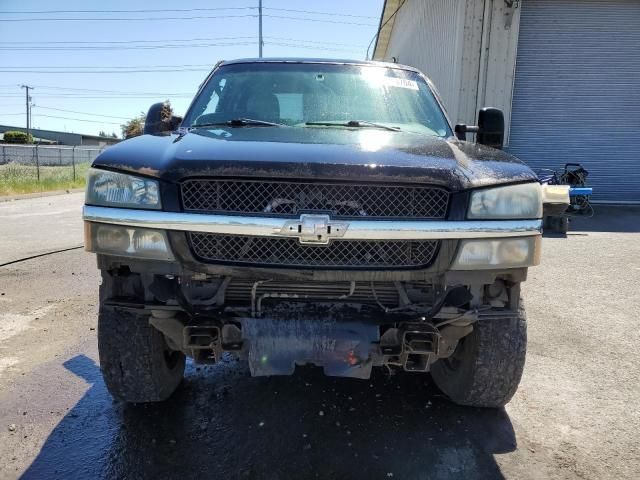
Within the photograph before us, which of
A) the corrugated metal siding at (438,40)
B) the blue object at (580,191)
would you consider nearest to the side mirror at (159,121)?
the blue object at (580,191)

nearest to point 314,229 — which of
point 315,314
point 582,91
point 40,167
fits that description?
point 315,314

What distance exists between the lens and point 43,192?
1883 centimetres

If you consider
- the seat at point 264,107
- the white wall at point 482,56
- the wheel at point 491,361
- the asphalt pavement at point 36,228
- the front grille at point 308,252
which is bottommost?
the asphalt pavement at point 36,228

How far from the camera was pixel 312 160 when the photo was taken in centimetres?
225

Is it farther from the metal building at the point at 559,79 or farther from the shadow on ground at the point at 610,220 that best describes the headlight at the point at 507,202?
the metal building at the point at 559,79

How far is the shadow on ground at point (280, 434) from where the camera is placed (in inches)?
96.3

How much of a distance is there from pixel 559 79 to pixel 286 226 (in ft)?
37.4

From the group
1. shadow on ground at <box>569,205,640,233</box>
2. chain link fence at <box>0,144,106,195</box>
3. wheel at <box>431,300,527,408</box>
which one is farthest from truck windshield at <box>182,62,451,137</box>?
chain link fence at <box>0,144,106,195</box>

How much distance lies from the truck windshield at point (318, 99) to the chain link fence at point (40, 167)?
48.6 feet

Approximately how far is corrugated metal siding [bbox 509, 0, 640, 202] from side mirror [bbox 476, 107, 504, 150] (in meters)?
8.68

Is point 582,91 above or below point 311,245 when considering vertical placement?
above

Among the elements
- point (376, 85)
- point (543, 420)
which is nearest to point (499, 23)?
point (376, 85)

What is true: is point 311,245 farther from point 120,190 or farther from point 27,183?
point 27,183

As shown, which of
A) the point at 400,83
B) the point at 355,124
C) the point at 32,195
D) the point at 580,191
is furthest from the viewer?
the point at 32,195
